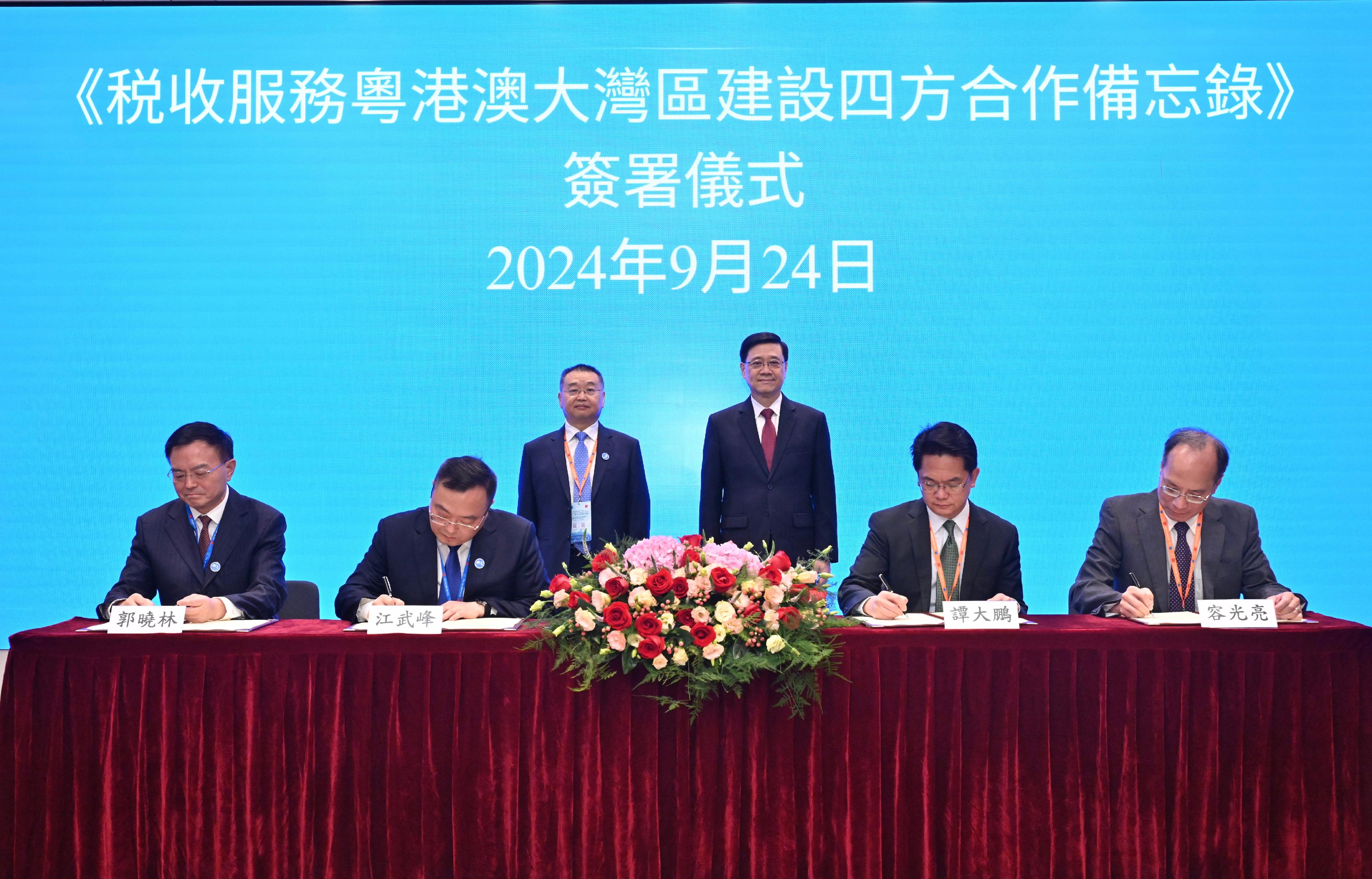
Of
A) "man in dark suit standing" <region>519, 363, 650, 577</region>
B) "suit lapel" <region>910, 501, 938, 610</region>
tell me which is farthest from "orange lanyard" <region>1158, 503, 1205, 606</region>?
"man in dark suit standing" <region>519, 363, 650, 577</region>

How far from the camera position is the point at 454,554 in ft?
9.91

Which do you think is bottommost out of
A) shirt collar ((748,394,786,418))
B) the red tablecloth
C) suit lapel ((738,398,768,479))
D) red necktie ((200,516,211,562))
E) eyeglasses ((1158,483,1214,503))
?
the red tablecloth

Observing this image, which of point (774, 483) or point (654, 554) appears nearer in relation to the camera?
point (654, 554)

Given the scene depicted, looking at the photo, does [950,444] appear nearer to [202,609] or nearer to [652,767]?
[652,767]

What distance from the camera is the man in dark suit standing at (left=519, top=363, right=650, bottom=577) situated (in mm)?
4027

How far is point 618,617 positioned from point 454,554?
37.3 inches

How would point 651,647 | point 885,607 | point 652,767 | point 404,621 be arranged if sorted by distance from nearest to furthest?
point 651,647, point 652,767, point 404,621, point 885,607

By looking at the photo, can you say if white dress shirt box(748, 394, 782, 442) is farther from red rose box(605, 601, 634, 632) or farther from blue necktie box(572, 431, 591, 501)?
red rose box(605, 601, 634, 632)

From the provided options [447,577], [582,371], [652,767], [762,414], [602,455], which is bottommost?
[652,767]

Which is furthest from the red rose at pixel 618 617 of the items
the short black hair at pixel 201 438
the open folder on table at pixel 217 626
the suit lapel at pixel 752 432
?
the suit lapel at pixel 752 432

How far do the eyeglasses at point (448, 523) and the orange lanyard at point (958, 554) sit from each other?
1.29 m

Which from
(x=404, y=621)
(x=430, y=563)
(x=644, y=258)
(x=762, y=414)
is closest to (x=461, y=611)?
(x=404, y=621)

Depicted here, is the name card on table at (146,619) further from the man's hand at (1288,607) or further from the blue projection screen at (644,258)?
the man's hand at (1288,607)

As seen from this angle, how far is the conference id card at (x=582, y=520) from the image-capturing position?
13.2ft
